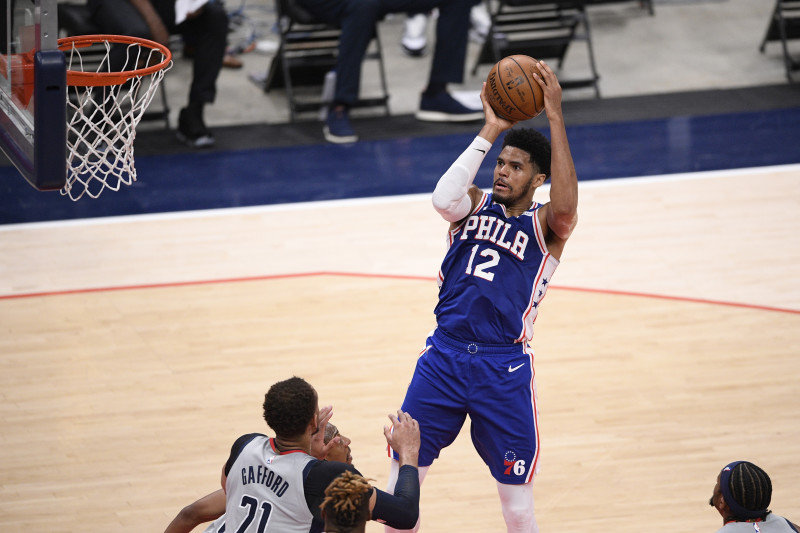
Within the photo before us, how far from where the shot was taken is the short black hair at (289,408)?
11.0 feet

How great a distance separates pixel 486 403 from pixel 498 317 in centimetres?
33

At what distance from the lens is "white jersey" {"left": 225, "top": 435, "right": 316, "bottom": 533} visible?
130 inches

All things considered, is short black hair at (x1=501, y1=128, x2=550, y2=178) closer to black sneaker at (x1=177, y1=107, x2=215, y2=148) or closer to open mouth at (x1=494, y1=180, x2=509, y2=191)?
open mouth at (x1=494, y1=180, x2=509, y2=191)

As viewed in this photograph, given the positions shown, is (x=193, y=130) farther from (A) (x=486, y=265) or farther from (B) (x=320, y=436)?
(B) (x=320, y=436)

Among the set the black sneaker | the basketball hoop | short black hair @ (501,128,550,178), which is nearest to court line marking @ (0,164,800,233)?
the basketball hoop

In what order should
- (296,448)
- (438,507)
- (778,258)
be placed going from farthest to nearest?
(778,258) < (438,507) < (296,448)

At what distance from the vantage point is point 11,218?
24.7 ft

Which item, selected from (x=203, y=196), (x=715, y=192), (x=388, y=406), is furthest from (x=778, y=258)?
(x=203, y=196)

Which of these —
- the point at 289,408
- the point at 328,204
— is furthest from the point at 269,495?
the point at 328,204

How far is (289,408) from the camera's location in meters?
3.36

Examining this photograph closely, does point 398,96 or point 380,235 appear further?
point 398,96

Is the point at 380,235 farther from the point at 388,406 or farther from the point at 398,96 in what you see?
the point at 398,96

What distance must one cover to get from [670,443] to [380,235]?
2.86 metres

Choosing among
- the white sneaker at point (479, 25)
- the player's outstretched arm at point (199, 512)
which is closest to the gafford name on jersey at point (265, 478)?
the player's outstretched arm at point (199, 512)
